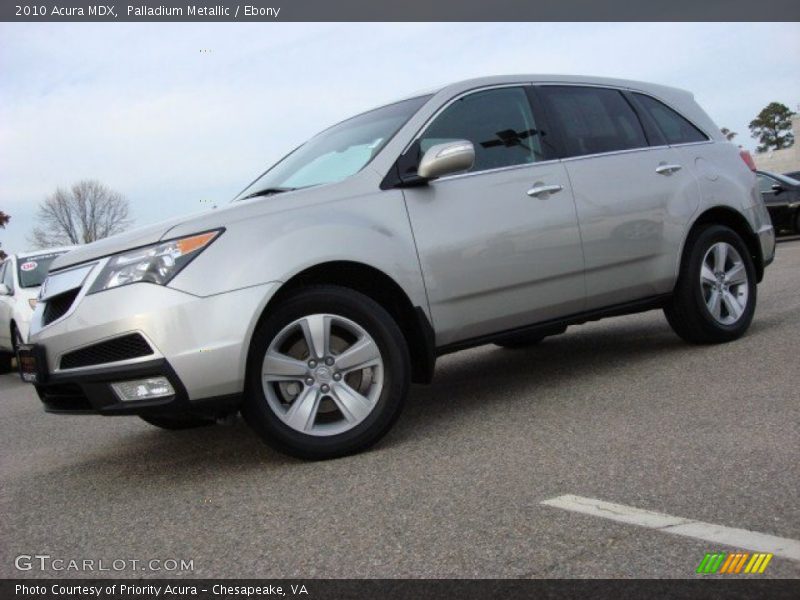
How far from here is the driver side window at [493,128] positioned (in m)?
4.83

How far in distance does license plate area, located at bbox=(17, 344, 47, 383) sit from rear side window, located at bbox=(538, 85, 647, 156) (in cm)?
306

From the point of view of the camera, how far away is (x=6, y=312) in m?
11.7

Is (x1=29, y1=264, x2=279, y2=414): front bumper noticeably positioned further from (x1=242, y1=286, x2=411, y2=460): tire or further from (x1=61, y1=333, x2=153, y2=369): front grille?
(x1=242, y1=286, x2=411, y2=460): tire

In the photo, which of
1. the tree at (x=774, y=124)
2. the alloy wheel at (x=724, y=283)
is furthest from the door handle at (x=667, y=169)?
the tree at (x=774, y=124)

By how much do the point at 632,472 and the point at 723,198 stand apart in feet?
10.2

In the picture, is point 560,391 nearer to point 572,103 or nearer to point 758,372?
point 758,372

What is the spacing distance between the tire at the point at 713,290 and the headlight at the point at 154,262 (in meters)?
3.20

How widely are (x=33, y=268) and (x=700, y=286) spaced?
8919mm

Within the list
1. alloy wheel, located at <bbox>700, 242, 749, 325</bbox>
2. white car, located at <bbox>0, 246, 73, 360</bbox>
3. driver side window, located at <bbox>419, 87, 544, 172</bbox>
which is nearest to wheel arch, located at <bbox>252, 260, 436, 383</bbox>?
driver side window, located at <bbox>419, 87, 544, 172</bbox>

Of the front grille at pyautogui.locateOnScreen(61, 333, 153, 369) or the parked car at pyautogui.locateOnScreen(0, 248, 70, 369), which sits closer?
the front grille at pyautogui.locateOnScreen(61, 333, 153, 369)

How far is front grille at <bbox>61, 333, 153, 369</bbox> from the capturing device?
3791mm

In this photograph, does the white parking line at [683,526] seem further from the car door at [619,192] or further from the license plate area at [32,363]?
the license plate area at [32,363]
